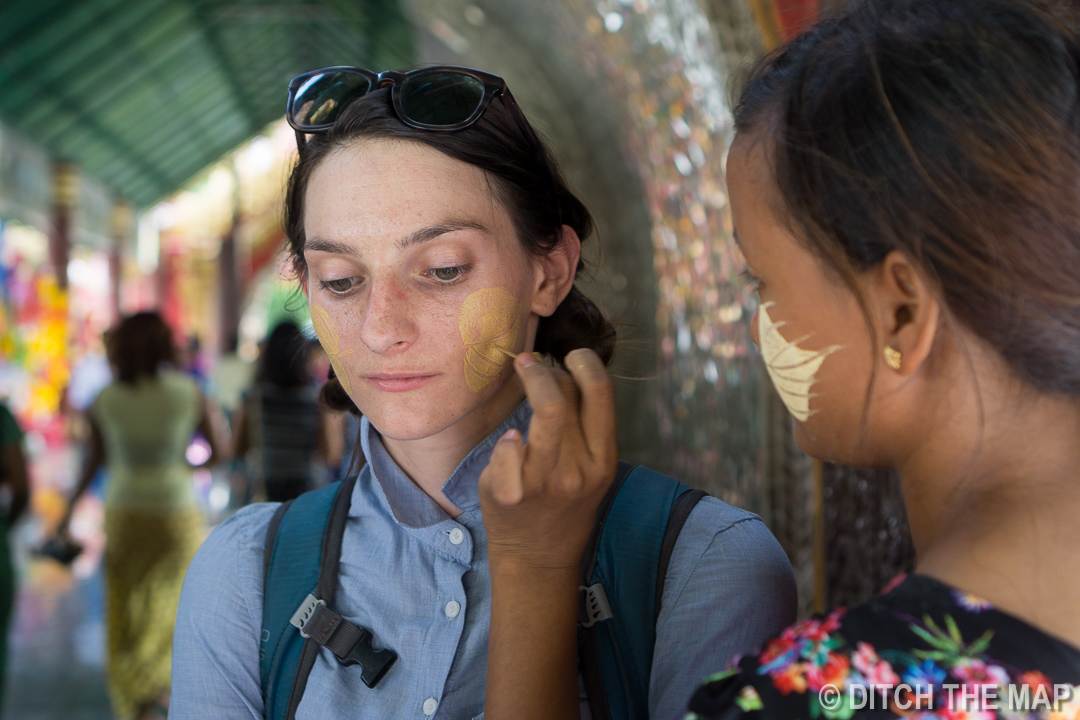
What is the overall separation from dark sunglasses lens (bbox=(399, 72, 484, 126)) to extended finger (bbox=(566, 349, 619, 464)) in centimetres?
43

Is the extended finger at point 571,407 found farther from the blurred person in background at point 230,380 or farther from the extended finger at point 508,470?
the blurred person in background at point 230,380

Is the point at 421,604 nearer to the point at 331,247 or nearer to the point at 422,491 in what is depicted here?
the point at 422,491

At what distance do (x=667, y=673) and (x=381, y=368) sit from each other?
53 cm

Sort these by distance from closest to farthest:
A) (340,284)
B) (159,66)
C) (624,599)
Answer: (624,599), (340,284), (159,66)

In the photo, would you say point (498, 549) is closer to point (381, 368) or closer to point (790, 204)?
point (381, 368)

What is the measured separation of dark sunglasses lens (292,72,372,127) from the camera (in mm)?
1313

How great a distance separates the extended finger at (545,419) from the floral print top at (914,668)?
11.6 inches

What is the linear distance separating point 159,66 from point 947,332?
45.1 ft

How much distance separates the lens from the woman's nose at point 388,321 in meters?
1.21

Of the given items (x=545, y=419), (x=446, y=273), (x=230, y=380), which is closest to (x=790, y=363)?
(x=545, y=419)

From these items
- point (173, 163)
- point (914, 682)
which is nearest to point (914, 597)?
point (914, 682)

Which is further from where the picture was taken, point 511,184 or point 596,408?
point 511,184

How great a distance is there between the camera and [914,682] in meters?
0.75

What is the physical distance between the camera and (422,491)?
4.33 feet
